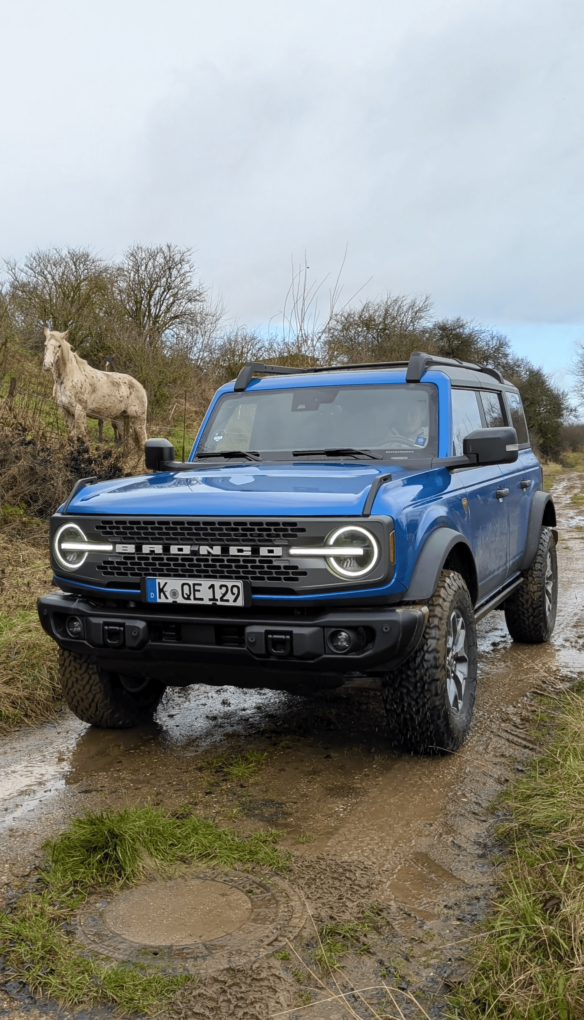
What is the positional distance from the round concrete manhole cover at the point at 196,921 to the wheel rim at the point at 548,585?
3.89m

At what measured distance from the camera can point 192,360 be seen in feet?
64.8

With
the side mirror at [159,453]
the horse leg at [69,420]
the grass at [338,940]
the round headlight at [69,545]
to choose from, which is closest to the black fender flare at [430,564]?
the grass at [338,940]

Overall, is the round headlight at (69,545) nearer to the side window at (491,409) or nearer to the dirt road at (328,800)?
the dirt road at (328,800)

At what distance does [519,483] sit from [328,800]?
3084mm

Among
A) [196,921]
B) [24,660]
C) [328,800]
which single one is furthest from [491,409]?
[196,921]

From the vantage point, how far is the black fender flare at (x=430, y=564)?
3705mm

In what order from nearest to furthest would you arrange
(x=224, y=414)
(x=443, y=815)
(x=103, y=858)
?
(x=103, y=858), (x=443, y=815), (x=224, y=414)

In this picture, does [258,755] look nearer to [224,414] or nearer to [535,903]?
[535,903]

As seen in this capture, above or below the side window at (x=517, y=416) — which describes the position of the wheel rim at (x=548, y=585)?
below

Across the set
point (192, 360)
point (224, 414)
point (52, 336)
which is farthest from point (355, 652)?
point (192, 360)

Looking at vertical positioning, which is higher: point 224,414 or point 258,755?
point 224,414

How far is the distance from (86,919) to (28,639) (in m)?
3.10

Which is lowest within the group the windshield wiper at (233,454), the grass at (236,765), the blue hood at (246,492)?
the grass at (236,765)

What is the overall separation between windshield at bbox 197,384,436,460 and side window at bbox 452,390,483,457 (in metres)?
0.18
